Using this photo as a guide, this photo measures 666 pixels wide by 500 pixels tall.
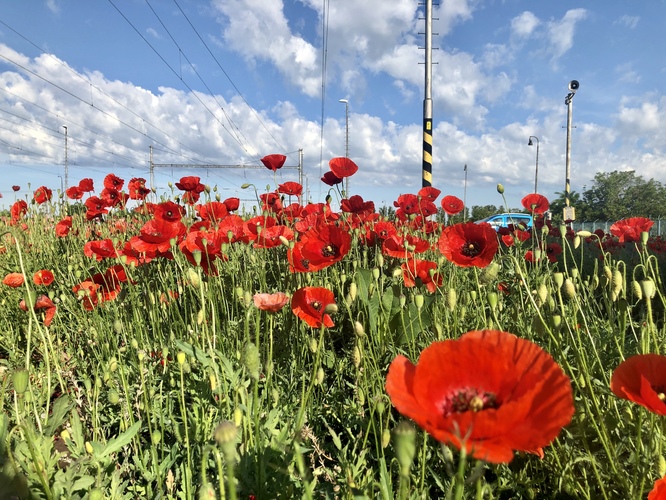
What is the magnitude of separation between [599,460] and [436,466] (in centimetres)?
43

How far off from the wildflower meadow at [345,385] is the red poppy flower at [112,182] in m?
0.58

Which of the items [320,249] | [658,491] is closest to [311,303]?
[320,249]

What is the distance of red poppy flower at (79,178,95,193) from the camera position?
157 inches

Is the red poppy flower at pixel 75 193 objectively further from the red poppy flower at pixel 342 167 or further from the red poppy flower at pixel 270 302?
the red poppy flower at pixel 270 302

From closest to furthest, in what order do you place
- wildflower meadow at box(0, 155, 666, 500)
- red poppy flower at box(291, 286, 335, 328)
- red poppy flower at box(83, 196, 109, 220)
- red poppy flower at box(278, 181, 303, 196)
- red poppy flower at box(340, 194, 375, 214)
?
wildflower meadow at box(0, 155, 666, 500)
red poppy flower at box(291, 286, 335, 328)
red poppy flower at box(340, 194, 375, 214)
red poppy flower at box(278, 181, 303, 196)
red poppy flower at box(83, 196, 109, 220)

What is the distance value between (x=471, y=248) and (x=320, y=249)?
60 centimetres

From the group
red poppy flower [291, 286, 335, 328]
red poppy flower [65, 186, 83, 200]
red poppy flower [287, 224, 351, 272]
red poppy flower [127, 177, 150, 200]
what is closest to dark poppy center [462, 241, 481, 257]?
red poppy flower [287, 224, 351, 272]

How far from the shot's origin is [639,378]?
747 mm

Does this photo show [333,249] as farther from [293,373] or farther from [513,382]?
[513,382]

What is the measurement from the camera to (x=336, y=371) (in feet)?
5.78

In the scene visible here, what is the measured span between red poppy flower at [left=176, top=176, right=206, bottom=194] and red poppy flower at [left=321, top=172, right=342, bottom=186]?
0.94m

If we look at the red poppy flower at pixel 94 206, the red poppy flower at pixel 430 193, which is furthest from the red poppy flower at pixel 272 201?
the red poppy flower at pixel 94 206

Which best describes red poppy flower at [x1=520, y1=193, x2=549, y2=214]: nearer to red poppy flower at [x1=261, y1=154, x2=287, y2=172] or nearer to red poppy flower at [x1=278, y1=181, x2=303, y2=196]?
red poppy flower at [x1=278, y1=181, x2=303, y2=196]

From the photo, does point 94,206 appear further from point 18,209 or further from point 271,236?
point 271,236
